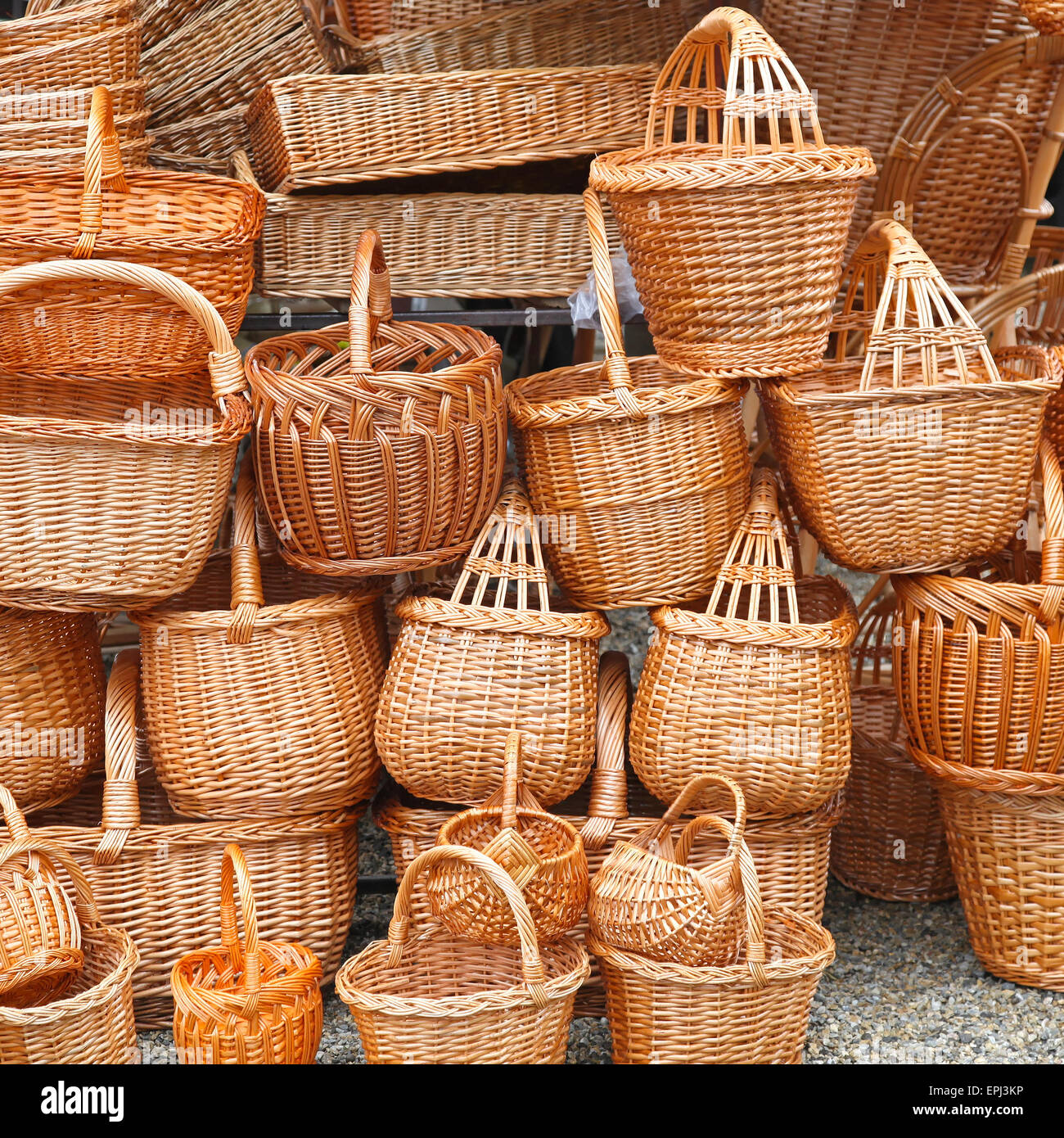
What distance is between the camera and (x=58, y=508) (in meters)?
2.18

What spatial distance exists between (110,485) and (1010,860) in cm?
181

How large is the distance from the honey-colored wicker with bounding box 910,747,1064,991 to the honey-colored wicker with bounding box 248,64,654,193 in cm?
147

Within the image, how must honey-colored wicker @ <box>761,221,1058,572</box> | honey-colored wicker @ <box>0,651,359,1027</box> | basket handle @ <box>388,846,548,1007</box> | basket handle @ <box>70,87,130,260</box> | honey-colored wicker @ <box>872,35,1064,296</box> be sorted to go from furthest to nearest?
honey-colored wicker @ <box>872,35,1064,296</box> → honey-colored wicker @ <box>0,651,359,1027</box> → honey-colored wicker @ <box>761,221,1058,572</box> → basket handle @ <box>70,87,130,260</box> → basket handle @ <box>388,846,548,1007</box>

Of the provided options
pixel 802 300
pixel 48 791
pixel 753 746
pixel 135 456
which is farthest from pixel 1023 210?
pixel 48 791

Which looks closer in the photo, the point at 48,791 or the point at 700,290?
the point at 700,290

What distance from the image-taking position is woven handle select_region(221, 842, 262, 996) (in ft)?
6.67

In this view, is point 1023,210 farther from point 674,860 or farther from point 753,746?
point 674,860

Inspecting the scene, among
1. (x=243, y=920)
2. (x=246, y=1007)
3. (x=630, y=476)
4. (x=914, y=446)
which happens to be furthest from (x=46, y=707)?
(x=914, y=446)

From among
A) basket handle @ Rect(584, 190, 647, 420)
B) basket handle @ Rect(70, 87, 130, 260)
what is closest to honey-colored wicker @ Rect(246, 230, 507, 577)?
basket handle @ Rect(584, 190, 647, 420)

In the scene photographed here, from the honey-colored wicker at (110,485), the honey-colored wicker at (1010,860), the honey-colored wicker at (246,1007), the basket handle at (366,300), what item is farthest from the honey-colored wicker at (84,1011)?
the honey-colored wicker at (1010,860)

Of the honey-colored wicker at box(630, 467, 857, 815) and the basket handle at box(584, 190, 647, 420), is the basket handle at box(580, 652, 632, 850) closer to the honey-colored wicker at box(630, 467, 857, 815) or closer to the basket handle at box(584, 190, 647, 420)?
the honey-colored wicker at box(630, 467, 857, 815)
